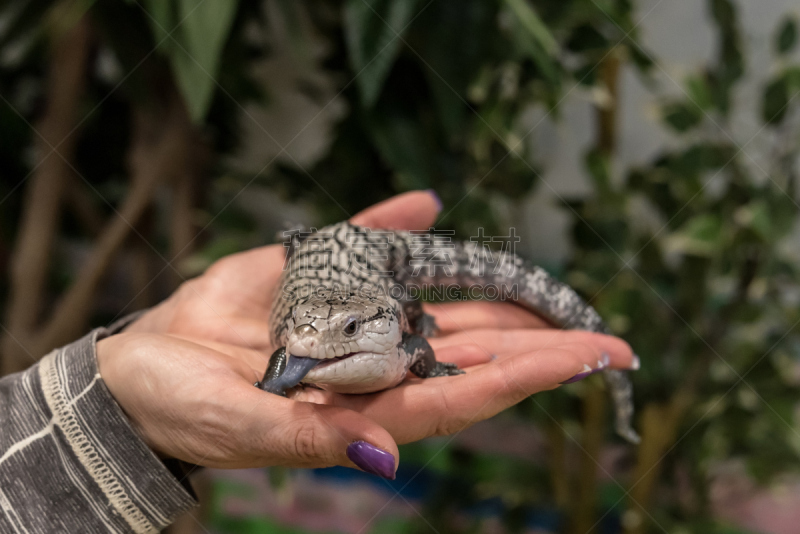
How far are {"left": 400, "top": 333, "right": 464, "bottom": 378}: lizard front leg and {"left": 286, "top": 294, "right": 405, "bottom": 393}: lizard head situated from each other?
8cm

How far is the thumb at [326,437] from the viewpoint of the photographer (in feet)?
2.53

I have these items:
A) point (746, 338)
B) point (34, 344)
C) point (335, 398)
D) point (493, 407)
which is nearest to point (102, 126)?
point (34, 344)

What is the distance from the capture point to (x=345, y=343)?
847 millimetres

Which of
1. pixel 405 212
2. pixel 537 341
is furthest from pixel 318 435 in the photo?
pixel 405 212

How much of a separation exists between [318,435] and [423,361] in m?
0.30

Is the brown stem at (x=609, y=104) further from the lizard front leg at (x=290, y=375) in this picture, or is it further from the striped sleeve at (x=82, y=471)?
the striped sleeve at (x=82, y=471)

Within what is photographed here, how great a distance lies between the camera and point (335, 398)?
935 millimetres

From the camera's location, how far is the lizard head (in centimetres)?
83

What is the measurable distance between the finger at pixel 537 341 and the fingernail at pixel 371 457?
37 centimetres

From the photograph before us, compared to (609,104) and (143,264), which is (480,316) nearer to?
(609,104)

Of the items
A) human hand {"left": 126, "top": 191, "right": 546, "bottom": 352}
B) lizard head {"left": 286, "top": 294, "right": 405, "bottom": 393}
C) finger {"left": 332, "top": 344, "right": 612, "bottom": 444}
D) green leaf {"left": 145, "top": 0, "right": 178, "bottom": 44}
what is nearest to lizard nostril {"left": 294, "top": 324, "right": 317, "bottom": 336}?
lizard head {"left": 286, "top": 294, "right": 405, "bottom": 393}

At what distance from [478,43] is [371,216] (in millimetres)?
503

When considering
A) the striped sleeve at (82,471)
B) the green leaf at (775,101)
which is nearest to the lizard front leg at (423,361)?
the striped sleeve at (82,471)

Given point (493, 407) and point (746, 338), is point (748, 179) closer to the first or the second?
point (746, 338)
